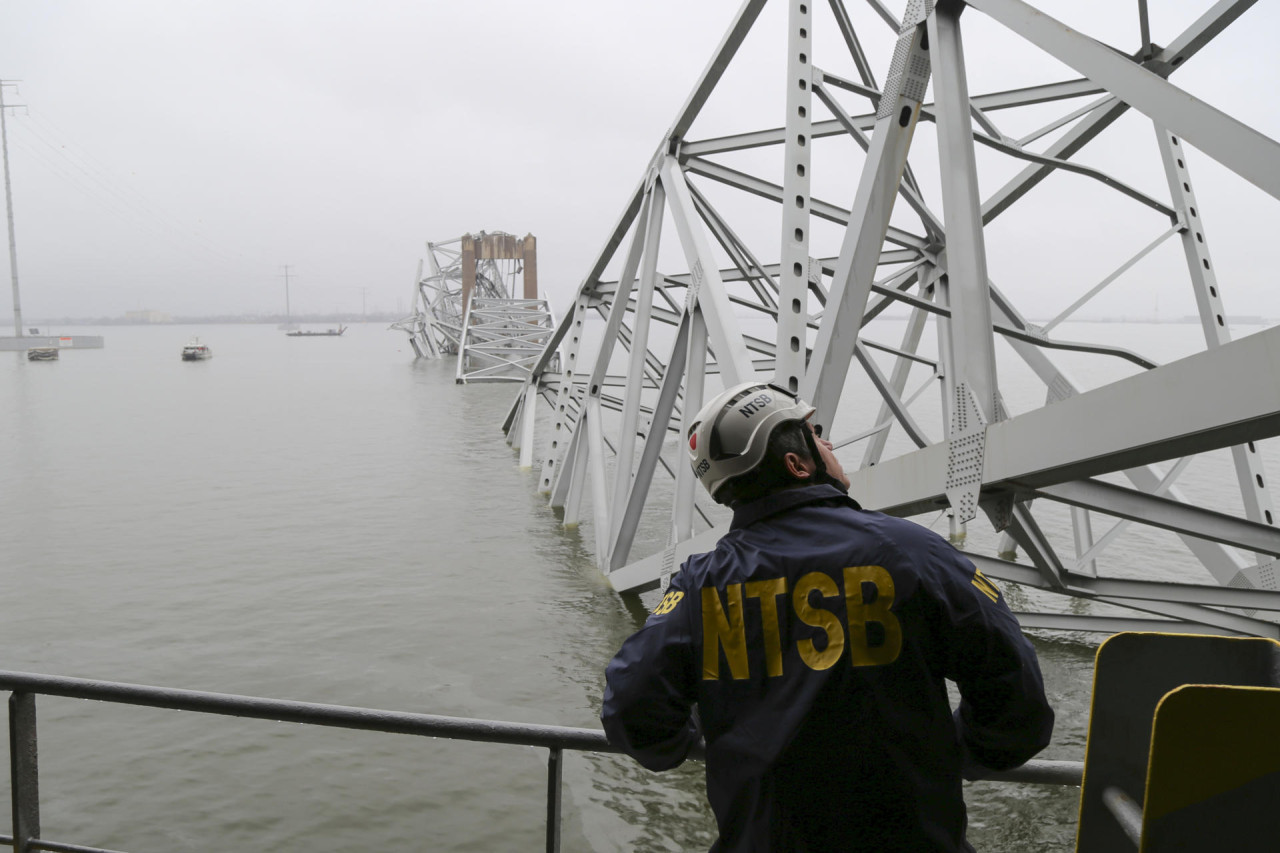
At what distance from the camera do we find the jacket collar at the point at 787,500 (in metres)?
2.01

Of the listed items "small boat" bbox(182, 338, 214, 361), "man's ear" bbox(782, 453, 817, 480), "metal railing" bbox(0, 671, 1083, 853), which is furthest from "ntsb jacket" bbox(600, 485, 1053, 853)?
"small boat" bbox(182, 338, 214, 361)

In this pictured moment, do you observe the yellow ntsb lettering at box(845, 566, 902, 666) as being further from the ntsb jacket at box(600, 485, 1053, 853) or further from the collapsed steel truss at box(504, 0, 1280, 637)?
the collapsed steel truss at box(504, 0, 1280, 637)

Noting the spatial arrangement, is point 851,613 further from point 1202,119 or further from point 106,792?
point 106,792

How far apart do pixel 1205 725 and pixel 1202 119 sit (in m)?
2.63

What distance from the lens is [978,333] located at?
428 cm

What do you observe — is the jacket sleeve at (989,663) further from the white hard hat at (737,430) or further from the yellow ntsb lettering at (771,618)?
the white hard hat at (737,430)

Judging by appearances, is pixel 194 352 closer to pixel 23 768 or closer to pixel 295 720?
pixel 23 768

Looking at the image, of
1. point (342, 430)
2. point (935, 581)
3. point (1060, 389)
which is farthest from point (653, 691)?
point (342, 430)

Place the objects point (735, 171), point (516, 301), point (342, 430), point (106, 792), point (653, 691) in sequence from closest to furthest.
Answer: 1. point (653, 691)
2. point (106, 792)
3. point (735, 171)
4. point (342, 430)
5. point (516, 301)

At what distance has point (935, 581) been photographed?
183 cm

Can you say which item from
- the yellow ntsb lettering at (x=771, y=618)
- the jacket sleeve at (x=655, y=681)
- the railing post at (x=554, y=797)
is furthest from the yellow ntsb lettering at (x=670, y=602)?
the railing post at (x=554, y=797)

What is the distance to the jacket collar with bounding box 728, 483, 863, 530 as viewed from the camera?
2014mm

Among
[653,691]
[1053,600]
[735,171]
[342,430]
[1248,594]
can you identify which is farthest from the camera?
[342,430]

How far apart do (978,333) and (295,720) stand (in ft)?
10.7
